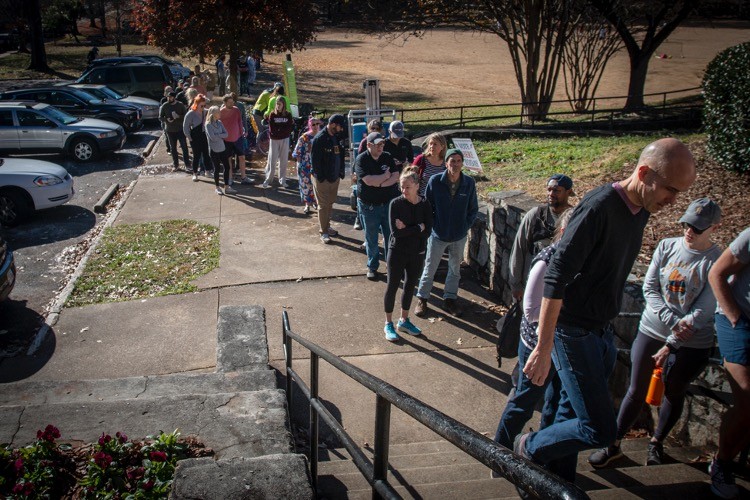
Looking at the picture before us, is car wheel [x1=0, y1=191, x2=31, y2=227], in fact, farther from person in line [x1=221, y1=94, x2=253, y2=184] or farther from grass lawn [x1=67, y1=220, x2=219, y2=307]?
person in line [x1=221, y1=94, x2=253, y2=184]

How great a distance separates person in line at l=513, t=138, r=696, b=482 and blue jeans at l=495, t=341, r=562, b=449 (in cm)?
27

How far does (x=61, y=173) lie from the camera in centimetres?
1239

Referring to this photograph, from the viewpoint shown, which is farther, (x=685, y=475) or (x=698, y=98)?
(x=698, y=98)

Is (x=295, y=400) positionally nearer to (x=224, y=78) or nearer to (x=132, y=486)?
(x=132, y=486)

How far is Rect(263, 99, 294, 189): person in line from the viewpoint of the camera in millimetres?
12781

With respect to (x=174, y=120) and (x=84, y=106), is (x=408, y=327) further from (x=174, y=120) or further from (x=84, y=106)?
(x=84, y=106)

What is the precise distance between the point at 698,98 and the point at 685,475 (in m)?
21.7

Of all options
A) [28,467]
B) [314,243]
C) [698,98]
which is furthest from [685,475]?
[698,98]

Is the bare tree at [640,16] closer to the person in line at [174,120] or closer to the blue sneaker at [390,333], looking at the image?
the person in line at [174,120]

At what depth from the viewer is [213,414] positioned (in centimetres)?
422

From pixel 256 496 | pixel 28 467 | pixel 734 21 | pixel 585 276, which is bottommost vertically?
pixel 28 467

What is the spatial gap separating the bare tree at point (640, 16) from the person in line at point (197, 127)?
42.8ft

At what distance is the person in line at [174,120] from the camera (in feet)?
48.1

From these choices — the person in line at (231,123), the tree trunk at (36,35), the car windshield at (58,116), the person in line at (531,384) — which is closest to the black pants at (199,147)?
the person in line at (231,123)
